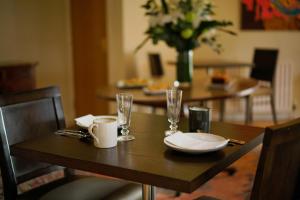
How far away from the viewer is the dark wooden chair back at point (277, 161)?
1.32 metres

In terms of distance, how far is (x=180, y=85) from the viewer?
11.2 ft

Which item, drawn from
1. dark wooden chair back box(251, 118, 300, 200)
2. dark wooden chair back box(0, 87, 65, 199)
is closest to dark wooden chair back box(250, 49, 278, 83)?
dark wooden chair back box(0, 87, 65, 199)

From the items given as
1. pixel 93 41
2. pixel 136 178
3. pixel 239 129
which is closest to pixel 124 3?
pixel 93 41

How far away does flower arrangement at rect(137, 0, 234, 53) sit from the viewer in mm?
3207

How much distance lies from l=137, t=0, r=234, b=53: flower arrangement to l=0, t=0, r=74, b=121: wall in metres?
2.19

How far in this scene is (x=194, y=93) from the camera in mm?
3057

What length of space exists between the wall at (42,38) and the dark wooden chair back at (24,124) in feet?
9.50

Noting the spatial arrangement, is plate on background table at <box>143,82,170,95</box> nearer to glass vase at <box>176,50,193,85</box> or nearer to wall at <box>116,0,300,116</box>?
glass vase at <box>176,50,193,85</box>

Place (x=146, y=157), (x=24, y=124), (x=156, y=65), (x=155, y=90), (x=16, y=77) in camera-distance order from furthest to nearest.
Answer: (x=156, y=65) < (x=16, y=77) < (x=155, y=90) < (x=24, y=124) < (x=146, y=157)

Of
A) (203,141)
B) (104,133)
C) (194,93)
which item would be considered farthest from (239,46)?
(104,133)

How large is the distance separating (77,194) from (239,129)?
0.77 meters

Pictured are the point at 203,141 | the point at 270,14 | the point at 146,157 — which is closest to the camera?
the point at 146,157

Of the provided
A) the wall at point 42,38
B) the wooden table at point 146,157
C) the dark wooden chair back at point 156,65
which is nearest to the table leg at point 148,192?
the wooden table at point 146,157

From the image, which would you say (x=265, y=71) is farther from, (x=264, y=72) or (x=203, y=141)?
(x=203, y=141)
